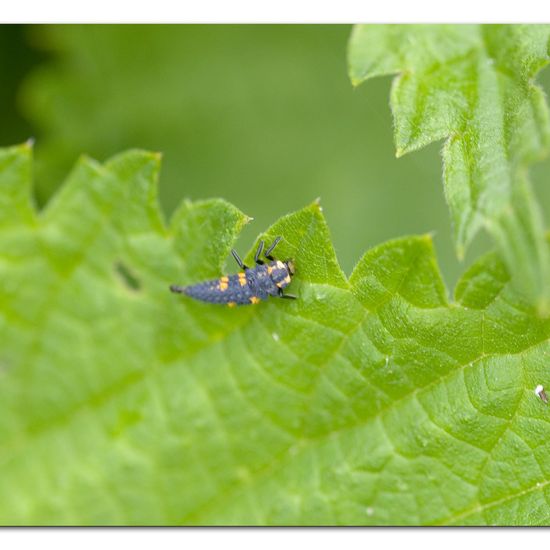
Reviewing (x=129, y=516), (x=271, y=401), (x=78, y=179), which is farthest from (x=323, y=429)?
(x=78, y=179)

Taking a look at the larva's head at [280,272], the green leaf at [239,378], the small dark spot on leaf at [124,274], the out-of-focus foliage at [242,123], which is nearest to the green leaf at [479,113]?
the green leaf at [239,378]

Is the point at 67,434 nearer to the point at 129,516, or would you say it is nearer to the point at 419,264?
the point at 129,516

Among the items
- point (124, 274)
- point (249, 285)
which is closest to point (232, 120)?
point (124, 274)

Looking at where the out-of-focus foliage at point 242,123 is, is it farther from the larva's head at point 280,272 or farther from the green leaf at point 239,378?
the larva's head at point 280,272

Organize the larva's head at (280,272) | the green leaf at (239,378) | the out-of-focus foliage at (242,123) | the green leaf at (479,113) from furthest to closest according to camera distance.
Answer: the out-of-focus foliage at (242,123) < the larva's head at (280,272) < the green leaf at (239,378) < the green leaf at (479,113)

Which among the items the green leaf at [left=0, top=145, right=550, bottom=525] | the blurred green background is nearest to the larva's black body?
the green leaf at [left=0, top=145, right=550, bottom=525]

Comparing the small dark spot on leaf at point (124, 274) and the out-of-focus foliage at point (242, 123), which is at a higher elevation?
the out-of-focus foliage at point (242, 123)
